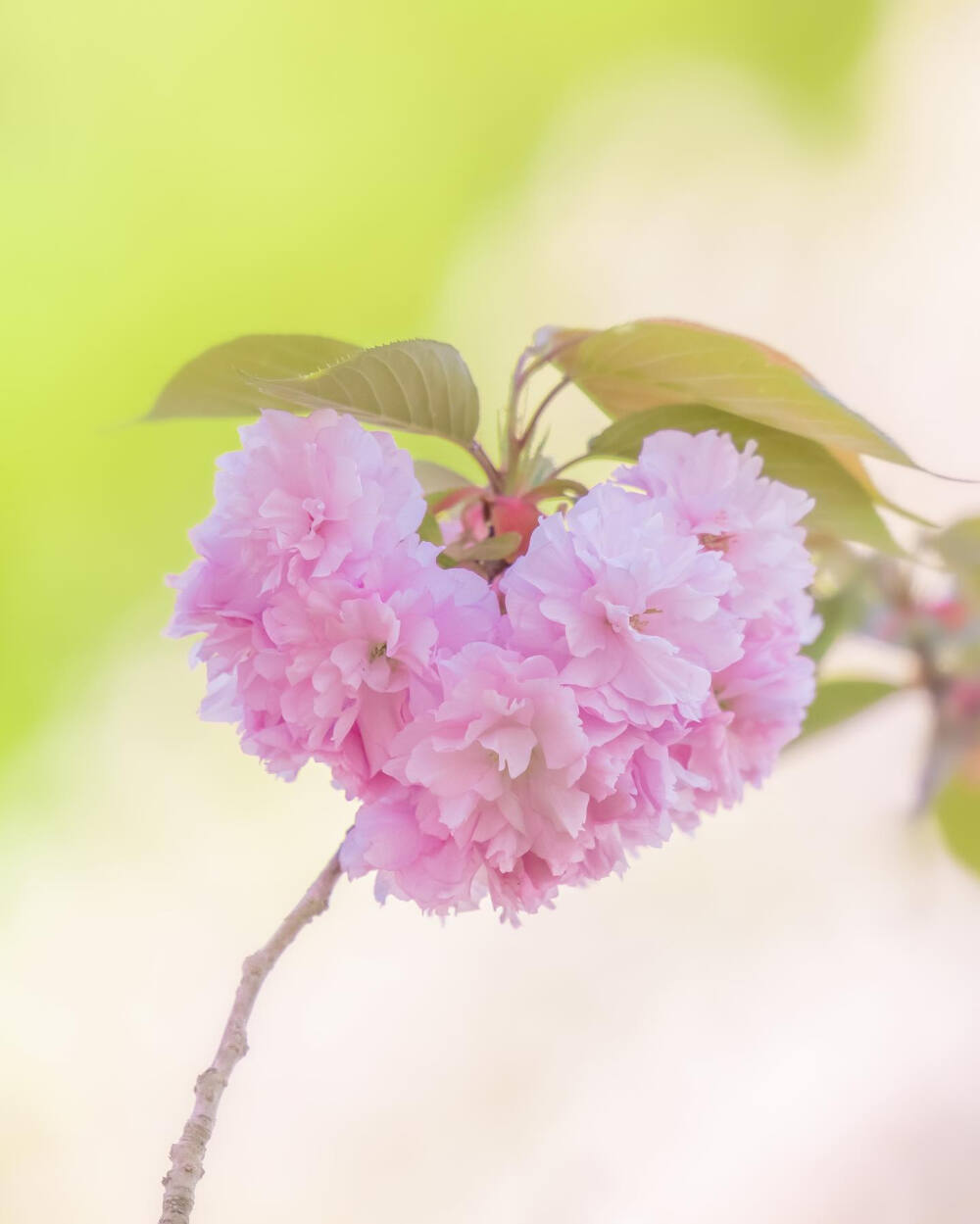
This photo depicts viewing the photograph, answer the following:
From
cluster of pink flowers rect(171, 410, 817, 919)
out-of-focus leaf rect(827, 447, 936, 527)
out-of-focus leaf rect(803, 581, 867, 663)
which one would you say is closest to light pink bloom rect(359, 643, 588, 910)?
cluster of pink flowers rect(171, 410, 817, 919)

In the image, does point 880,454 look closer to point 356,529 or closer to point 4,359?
point 356,529

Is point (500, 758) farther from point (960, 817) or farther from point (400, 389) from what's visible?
point (960, 817)

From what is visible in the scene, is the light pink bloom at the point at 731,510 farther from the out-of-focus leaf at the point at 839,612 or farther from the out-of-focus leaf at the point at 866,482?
the out-of-focus leaf at the point at 839,612

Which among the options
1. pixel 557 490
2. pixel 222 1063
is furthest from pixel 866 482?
pixel 222 1063

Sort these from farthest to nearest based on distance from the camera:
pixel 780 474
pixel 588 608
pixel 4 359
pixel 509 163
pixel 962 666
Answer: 1. pixel 509 163
2. pixel 4 359
3. pixel 962 666
4. pixel 780 474
5. pixel 588 608

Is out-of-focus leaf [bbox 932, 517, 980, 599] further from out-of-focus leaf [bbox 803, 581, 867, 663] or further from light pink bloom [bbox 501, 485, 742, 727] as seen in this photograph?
light pink bloom [bbox 501, 485, 742, 727]

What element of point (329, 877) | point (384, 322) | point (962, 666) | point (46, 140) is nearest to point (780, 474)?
point (329, 877)
